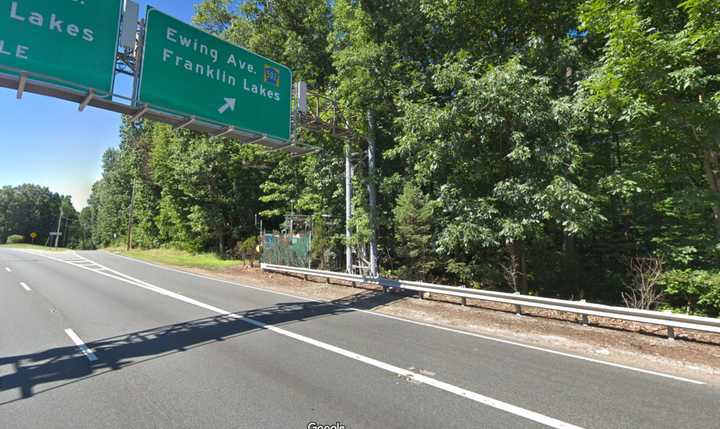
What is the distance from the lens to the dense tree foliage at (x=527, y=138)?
882cm

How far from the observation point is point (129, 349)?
5.90 m

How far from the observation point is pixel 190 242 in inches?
1244

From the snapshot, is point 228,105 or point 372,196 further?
point 372,196

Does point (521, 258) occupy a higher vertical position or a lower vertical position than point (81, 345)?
higher

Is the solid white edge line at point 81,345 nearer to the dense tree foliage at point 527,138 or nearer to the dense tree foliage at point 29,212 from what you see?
the dense tree foliage at point 527,138

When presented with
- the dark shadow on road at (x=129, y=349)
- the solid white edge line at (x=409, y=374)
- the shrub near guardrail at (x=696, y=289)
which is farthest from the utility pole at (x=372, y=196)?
the shrub near guardrail at (x=696, y=289)

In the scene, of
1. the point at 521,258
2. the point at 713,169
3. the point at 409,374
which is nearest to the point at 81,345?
the point at 409,374

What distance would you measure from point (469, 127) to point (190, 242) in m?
28.1

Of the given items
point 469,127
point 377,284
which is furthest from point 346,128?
point 377,284

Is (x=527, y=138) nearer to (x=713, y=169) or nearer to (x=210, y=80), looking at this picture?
(x=713, y=169)

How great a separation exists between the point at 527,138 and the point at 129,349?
1176cm

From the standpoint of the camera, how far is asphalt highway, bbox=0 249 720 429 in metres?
3.64

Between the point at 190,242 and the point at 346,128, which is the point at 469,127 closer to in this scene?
the point at 346,128

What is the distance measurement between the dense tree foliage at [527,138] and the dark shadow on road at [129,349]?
247 inches
